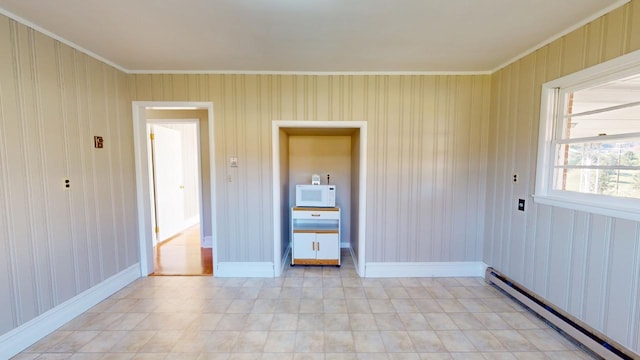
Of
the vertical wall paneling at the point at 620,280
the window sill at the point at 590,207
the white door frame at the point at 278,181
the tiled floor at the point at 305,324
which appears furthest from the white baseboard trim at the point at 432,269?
the vertical wall paneling at the point at 620,280

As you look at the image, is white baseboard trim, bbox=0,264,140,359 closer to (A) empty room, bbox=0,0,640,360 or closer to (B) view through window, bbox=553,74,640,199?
(A) empty room, bbox=0,0,640,360

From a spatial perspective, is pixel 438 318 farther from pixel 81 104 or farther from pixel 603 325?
pixel 81 104

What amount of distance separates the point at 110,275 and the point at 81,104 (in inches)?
68.4

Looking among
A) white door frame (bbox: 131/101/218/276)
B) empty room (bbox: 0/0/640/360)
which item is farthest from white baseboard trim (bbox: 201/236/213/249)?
white door frame (bbox: 131/101/218/276)

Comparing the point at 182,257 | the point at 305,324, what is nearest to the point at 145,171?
the point at 182,257

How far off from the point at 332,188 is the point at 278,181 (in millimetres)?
738

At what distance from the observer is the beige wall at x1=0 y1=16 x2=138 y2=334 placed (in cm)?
181

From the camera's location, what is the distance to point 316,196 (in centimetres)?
339

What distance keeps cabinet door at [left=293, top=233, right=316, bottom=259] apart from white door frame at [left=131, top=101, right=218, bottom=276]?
3.21 ft

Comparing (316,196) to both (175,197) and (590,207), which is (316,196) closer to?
(590,207)

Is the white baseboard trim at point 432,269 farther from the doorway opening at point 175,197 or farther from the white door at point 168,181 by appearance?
the white door at point 168,181

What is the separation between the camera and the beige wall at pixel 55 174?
181 cm

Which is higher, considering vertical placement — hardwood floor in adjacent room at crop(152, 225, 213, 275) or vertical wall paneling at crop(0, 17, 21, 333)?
vertical wall paneling at crop(0, 17, 21, 333)

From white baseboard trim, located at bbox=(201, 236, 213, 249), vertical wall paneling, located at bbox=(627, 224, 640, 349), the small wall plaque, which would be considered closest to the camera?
vertical wall paneling, located at bbox=(627, 224, 640, 349)
